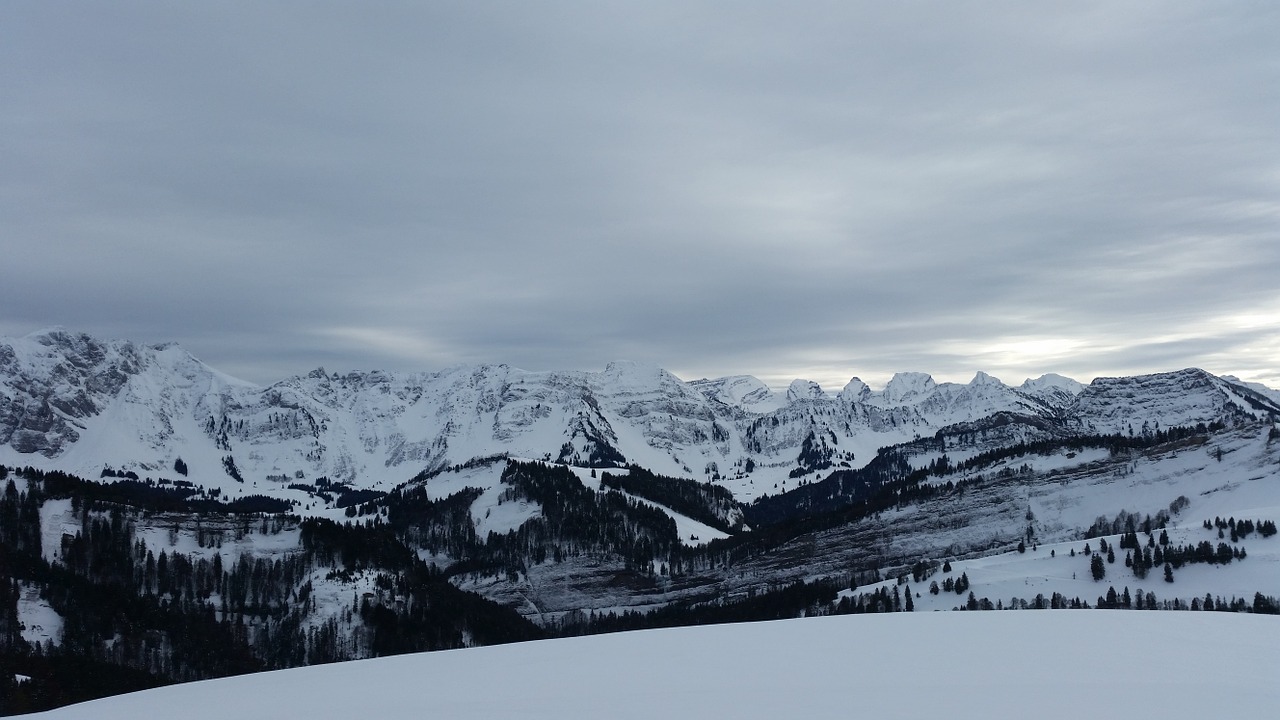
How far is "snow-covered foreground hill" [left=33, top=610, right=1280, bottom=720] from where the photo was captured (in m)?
12.9

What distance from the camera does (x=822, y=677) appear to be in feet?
47.6

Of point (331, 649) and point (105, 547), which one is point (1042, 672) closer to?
point (331, 649)

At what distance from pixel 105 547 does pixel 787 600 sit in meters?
148

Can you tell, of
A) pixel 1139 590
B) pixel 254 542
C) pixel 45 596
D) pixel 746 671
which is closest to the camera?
pixel 746 671

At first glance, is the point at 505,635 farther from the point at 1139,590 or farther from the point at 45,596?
the point at 1139,590

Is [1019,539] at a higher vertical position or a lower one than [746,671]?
lower

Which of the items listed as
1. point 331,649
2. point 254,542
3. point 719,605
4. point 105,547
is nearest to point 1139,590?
point 719,605

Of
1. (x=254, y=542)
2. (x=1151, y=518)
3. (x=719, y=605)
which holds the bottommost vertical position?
(x=719, y=605)

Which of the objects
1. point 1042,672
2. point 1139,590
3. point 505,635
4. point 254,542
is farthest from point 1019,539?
point 1042,672

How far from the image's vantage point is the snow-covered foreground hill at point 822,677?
12.9m

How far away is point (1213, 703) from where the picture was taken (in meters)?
12.5

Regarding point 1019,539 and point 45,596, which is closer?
point 45,596

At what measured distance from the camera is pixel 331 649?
153125 millimetres

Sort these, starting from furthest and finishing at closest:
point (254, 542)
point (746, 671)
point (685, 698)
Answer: point (254, 542) < point (746, 671) < point (685, 698)
